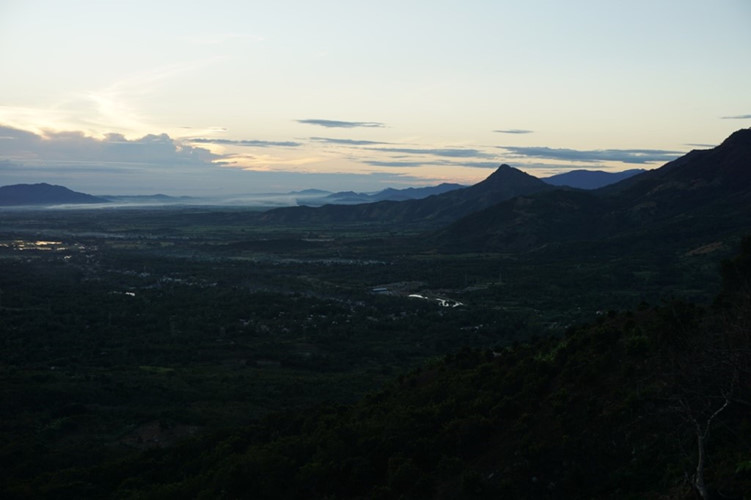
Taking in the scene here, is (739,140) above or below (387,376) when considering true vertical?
above

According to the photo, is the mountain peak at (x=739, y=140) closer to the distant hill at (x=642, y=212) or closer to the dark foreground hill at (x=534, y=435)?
the distant hill at (x=642, y=212)

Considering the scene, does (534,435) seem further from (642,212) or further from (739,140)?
(739,140)

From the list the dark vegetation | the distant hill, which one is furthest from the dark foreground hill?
the distant hill

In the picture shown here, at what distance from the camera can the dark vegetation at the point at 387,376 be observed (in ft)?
55.7

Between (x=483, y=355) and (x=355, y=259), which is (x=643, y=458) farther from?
(x=355, y=259)

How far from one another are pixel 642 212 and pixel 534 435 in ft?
433

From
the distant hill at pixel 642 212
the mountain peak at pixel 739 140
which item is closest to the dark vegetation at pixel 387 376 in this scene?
the distant hill at pixel 642 212

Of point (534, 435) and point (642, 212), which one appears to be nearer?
point (534, 435)

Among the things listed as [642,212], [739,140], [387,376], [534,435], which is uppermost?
[739,140]

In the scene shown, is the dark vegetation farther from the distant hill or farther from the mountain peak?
the mountain peak

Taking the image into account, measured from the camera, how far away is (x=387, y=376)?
154ft

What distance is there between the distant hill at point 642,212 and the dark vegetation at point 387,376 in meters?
2.28

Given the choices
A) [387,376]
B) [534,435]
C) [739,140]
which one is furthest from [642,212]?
[534,435]

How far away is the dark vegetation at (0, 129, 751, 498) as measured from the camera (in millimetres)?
16984
